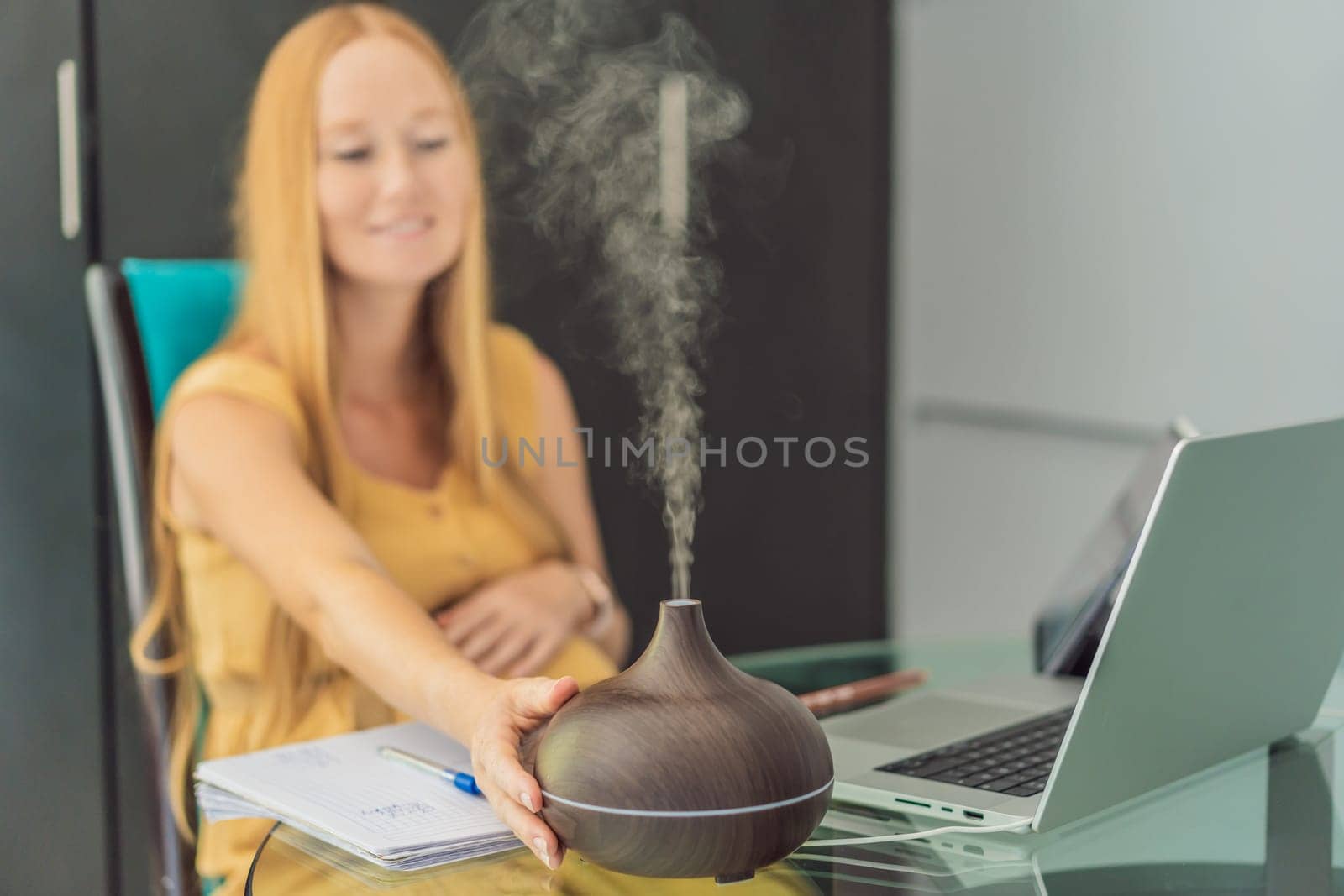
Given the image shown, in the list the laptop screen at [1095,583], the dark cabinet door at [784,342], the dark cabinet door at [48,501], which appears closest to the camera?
the laptop screen at [1095,583]

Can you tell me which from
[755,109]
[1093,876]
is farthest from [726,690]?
[755,109]

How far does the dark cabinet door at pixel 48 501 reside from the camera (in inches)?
70.6

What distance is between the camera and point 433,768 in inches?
37.3

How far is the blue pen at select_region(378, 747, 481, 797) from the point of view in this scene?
2.99 ft

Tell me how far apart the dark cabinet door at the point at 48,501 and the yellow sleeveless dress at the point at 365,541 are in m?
0.30

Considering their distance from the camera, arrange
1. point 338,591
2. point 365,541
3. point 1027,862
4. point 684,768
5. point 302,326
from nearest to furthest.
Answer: point 684,768, point 1027,862, point 338,591, point 365,541, point 302,326

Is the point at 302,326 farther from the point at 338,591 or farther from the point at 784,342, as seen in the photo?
the point at 784,342

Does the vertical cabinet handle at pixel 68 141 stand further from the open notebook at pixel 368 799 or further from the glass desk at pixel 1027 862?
the glass desk at pixel 1027 862

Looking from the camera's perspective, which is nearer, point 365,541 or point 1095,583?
point 1095,583

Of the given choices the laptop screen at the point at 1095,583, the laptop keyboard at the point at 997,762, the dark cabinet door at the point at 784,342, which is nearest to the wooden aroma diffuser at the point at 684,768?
the laptop keyboard at the point at 997,762

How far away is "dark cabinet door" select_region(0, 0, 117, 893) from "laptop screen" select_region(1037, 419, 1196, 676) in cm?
132

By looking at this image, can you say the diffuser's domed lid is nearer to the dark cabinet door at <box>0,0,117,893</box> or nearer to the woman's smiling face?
the woman's smiling face

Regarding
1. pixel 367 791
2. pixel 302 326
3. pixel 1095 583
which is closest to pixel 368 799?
pixel 367 791

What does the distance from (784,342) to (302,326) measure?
1146mm
